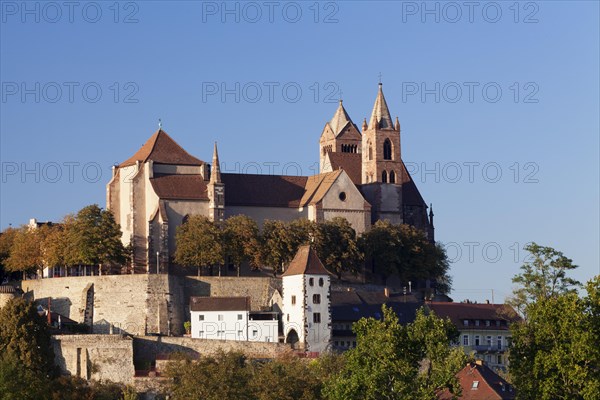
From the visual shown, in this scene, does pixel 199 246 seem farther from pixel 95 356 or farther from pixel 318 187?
pixel 95 356

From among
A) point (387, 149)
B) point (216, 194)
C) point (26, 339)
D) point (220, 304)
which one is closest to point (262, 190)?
point (216, 194)

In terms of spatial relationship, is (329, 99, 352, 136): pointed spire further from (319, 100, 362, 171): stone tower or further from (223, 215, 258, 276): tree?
(223, 215, 258, 276): tree

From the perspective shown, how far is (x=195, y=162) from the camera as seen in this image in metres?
134

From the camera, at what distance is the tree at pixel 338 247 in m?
127

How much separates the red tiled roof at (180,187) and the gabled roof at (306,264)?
46.1 feet

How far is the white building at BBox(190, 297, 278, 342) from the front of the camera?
4532 inches

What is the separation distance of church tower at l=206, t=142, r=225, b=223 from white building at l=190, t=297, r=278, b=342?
13640 mm

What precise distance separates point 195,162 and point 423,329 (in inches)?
2100

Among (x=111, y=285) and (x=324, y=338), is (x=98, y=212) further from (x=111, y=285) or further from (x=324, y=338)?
(x=324, y=338)

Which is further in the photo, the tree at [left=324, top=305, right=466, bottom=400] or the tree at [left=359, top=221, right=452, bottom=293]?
the tree at [left=359, top=221, right=452, bottom=293]

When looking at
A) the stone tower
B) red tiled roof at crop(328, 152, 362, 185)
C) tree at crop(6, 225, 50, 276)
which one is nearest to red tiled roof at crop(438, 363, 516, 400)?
tree at crop(6, 225, 50, 276)

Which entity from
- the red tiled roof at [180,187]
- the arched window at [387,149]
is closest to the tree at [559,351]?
the red tiled roof at [180,187]

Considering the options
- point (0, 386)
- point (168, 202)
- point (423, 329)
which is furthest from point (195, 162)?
point (423, 329)

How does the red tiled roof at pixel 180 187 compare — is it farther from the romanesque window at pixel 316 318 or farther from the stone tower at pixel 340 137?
the stone tower at pixel 340 137
